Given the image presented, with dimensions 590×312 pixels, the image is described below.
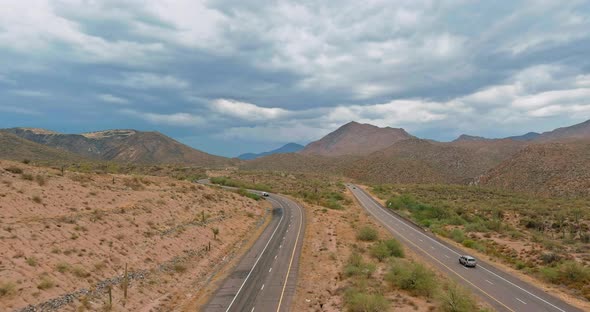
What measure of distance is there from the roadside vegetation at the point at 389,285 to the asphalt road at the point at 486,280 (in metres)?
Answer: 3.06

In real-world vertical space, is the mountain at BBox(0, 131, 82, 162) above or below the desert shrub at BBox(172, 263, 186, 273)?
above

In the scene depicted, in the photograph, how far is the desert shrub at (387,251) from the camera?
39500 millimetres

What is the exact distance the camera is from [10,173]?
123 feet

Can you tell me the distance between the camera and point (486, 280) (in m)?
32.6

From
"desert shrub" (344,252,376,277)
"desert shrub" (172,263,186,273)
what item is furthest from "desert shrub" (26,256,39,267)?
"desert shrub" (344,252,376,277)

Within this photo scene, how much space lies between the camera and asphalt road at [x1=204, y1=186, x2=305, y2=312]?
27083 mm

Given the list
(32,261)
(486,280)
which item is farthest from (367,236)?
(32,261)

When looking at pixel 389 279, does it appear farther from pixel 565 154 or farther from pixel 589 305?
pixel 565 154

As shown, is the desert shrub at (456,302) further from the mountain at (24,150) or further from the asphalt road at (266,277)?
the mountain at (24,150)

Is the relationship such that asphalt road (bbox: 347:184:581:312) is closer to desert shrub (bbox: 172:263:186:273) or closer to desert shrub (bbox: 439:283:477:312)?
desert shrub (bbox: 439:283:477:312)

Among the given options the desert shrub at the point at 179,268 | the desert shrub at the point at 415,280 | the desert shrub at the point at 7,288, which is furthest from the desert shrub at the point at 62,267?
the desert shrub at the point at 415,280

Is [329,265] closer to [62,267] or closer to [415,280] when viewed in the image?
[415,280]

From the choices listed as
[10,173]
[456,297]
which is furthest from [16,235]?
[456,297]

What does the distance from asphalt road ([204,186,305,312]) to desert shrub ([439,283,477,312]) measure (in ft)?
37.2
